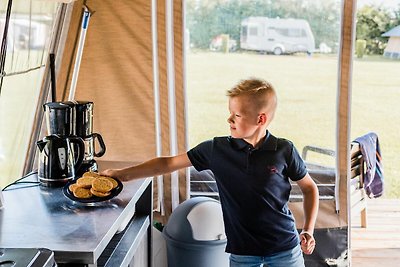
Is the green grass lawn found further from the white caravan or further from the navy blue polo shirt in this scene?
the navy blue polo shirt

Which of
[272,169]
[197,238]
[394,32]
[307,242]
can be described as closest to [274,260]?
[307,242]

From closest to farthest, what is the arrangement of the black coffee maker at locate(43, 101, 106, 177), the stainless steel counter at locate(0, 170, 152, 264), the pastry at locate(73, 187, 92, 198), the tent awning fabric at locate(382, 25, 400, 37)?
the stainless steel counter at locate(0, 170, 152, 264)
the pastry at locate(73, 187, 92, 198)
the black coffee maker at locate(43, 101, 106, 177)
the tent awning fabric at locate(382, 25, 400, 37)

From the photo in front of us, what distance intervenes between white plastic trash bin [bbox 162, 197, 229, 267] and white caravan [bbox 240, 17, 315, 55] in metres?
1.05

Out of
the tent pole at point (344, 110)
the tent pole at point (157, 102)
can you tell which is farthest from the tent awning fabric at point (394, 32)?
the tent pole at point (157, 102)

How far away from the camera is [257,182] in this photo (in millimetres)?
2098

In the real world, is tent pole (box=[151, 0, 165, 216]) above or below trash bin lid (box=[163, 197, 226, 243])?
above

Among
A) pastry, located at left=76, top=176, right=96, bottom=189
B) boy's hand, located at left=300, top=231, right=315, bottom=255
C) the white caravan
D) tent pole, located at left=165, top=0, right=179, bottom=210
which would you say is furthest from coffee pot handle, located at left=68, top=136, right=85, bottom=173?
the white caravan

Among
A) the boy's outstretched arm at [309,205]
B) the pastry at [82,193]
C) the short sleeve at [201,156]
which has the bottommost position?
the boy's outstretched arm at [309,205]

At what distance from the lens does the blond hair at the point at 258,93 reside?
6.86 ft

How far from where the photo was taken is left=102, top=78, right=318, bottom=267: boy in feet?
6.89

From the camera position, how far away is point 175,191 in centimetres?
349

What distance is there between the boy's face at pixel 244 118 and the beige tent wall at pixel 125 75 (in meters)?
1.32

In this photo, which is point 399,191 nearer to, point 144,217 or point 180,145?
point 180,145

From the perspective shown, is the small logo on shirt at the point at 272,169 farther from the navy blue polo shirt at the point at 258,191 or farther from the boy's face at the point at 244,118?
the boy's face at the point at 244,118
